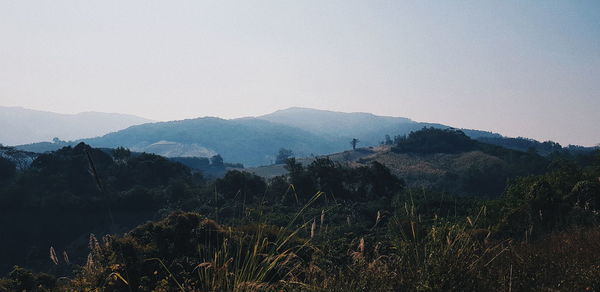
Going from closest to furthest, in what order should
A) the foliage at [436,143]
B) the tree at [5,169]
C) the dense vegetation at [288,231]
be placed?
the dense vegetation at [288,231] → the tree at [5,169] → the foliage at [436,143]

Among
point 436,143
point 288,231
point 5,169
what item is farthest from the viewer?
point 436,143

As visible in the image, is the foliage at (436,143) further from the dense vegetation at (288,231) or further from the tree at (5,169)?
the tree at (5,169)

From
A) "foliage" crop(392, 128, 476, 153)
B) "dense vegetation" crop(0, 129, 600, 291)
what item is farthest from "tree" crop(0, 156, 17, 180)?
"foliage" crop(392, 128, 476, 153)

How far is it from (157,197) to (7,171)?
57.7ft

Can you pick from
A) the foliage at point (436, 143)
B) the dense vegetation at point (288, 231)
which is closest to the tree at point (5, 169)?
the dense vegetation at point (288, 231)

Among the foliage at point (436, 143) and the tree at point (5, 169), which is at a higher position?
the foliage at point (436, 143)

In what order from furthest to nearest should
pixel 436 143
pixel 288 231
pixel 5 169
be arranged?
pixel 436 143 < pixel 5 169 < pixel 288 231

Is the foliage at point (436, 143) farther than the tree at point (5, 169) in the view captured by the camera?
Yes

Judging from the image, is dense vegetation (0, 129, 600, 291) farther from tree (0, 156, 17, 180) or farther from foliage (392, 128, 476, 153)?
foliage (392, 128, 476, 153)

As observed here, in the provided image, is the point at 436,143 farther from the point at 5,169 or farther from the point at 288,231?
the point at 288,231

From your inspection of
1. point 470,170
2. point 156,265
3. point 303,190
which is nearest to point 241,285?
point 156,265

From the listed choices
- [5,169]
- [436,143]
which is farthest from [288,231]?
[436,143]

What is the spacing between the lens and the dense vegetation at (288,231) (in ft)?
13.2

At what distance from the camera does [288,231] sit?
8008mm
